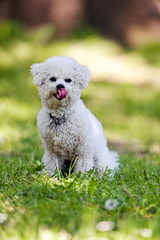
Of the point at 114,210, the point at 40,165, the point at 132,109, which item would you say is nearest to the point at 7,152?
the point at 40,165

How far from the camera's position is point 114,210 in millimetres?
2602

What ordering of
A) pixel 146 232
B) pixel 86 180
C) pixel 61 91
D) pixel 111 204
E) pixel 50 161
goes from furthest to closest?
pixel 50 161 < pixel 61 91 < pixel 86 180 < pixel 111 204 < pixel 146 232

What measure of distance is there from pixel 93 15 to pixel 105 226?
951cm

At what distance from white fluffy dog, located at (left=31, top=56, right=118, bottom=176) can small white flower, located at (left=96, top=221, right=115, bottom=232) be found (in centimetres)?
115

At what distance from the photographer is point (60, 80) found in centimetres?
326

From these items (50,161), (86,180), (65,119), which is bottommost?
(86,180)

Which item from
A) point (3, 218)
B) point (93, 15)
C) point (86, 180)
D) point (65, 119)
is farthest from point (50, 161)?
point (93, 15)

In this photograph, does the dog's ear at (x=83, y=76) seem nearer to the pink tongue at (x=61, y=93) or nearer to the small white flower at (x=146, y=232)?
the pink tongue at (x=61, y=93)

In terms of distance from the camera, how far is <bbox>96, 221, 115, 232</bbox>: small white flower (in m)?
2.31

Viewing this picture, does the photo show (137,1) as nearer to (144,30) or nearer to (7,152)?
(144,30)

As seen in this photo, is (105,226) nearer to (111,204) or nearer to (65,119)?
(111,204)

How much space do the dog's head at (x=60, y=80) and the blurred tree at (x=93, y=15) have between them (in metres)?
7.74

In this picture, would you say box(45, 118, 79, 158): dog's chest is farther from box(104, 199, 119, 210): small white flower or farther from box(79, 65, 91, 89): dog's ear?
box(104, 199, 119, 210): small white flower

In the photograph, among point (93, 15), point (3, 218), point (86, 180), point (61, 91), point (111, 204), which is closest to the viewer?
point (3, 218)
